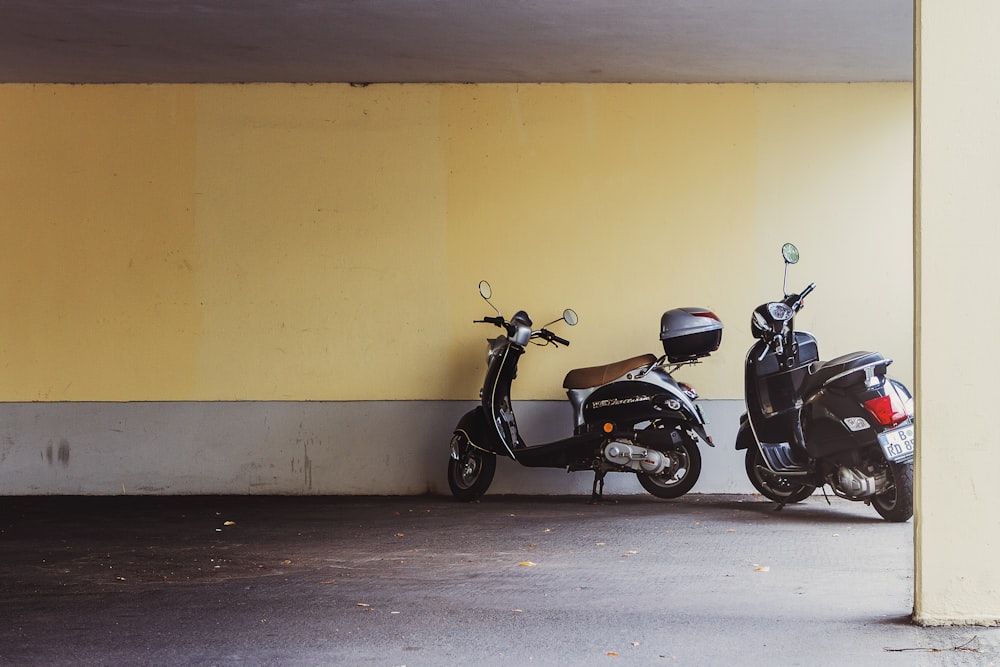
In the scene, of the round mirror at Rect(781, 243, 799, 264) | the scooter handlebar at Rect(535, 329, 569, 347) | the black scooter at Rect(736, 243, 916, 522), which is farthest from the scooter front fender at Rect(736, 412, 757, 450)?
the scooter handlebar at Rect(535, 329, 569, 347)

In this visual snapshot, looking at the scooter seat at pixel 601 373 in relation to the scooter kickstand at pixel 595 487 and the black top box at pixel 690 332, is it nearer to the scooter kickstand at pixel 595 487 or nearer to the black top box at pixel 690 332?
the black top box at pixel 690 332

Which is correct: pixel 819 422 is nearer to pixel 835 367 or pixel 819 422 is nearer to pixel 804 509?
pixel 835 367

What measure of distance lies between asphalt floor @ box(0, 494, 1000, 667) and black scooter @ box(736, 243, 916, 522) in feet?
0.72

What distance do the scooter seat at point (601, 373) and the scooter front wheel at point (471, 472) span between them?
0.78 m

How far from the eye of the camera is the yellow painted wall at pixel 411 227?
7.93 m

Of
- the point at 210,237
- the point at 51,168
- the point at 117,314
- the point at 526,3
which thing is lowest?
the point at 117,314

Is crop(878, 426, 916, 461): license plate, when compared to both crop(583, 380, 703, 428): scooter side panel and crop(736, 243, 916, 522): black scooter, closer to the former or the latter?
crop(736, 243, 916, 522): black scooter

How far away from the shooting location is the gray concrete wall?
8.06 m

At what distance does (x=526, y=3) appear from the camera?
6.13 m

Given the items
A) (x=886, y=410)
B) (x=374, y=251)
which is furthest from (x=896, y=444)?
(x=374, y=251)

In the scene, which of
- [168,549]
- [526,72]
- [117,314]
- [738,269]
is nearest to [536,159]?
[526,72]

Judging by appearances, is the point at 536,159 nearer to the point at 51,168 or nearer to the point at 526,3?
the point at 526,3

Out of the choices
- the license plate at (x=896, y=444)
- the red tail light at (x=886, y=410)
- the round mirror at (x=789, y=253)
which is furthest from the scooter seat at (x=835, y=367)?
the round mirror at (x=789, y=253)

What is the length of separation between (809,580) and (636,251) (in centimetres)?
362
